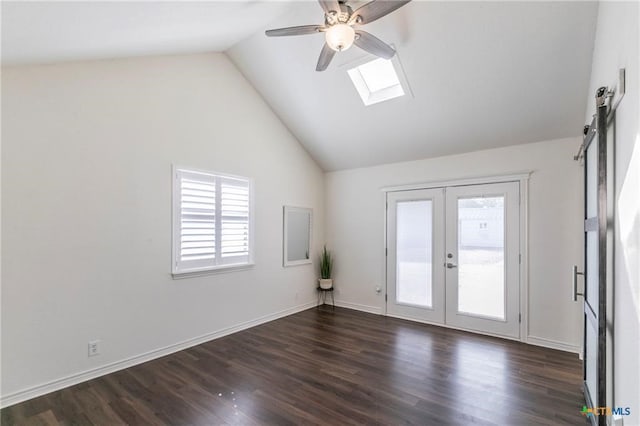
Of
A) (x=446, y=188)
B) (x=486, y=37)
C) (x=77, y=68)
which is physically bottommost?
(x=446, y=188)

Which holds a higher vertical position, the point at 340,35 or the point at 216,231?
the point at 340,35

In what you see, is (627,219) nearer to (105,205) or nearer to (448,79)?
(448,79)

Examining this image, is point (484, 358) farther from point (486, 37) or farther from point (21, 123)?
point (21, 123)

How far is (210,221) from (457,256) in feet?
11.4

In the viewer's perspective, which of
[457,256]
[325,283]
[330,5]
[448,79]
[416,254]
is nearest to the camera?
[330,5]

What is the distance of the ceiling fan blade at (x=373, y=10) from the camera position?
83.4 inches

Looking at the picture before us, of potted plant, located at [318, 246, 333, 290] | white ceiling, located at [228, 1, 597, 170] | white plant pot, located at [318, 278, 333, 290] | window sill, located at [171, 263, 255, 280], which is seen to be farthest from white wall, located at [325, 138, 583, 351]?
window sill, located at [171, 263, 255, 280]

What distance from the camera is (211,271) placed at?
385cm

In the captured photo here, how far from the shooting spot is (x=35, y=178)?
2.52 metres

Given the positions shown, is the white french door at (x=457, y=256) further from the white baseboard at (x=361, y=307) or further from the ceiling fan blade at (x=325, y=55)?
the ceiling fan blade at (x=325, y=55)

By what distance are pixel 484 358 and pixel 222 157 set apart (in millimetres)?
3965

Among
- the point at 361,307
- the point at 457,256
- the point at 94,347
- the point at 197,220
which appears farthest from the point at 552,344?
the point at 94,347

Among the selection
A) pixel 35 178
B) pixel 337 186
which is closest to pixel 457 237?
pixel 337 186

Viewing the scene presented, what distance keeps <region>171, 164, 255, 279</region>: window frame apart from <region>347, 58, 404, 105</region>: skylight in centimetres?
200
